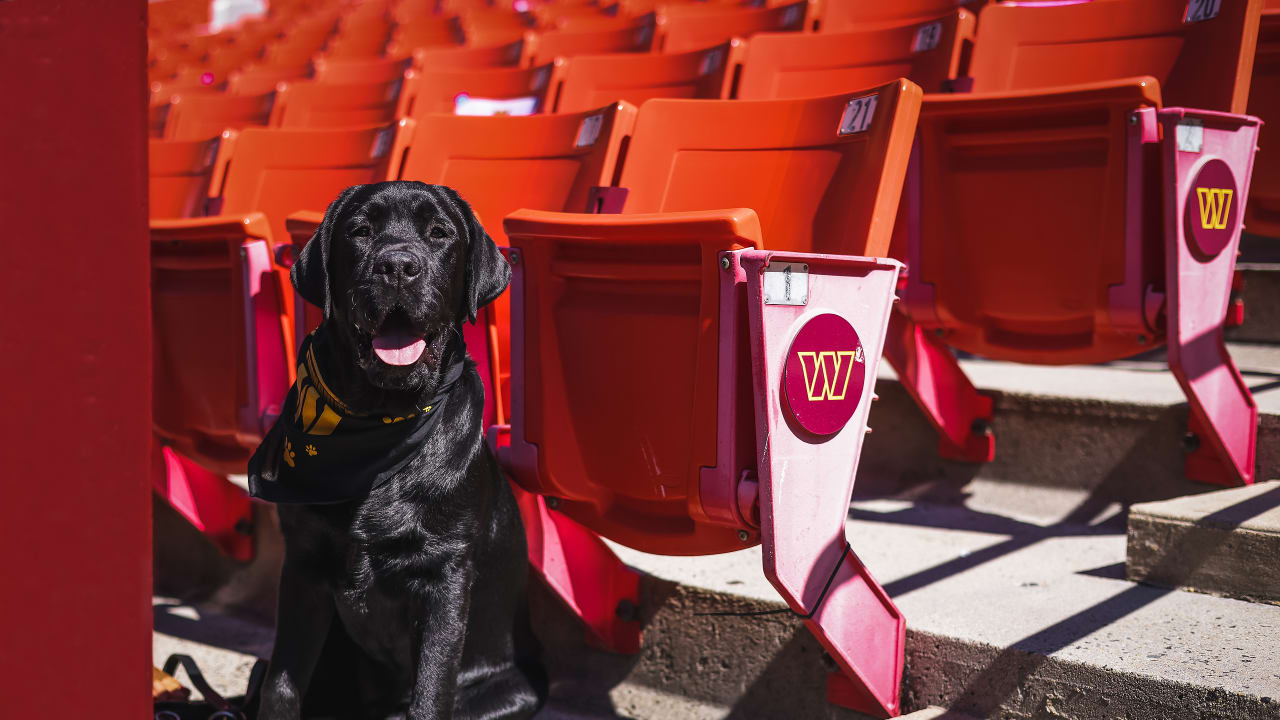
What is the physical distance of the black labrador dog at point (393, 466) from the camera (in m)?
1.47

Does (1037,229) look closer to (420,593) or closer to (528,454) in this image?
(528,454)

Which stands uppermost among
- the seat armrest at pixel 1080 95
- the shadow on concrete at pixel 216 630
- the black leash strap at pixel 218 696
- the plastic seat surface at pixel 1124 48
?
the plastic seat surface at pixel 1124 48

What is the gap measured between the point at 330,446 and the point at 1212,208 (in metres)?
1.47

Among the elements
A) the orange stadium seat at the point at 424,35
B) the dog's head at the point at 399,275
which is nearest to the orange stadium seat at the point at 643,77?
Answer: the dog's head at the point at 399,275

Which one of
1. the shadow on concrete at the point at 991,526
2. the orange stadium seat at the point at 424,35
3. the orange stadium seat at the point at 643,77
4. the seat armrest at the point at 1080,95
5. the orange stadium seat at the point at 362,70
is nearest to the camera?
the seat armrest at the point at 1080,95

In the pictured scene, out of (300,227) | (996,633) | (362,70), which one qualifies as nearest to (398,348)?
(300,227)

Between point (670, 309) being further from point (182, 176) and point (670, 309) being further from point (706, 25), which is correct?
point (706, 25)

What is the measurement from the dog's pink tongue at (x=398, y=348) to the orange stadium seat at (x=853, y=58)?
46.9 inches

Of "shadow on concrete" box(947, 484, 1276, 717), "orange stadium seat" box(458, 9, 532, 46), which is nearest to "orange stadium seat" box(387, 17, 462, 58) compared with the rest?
"orange stadium seat" box(458, 9, 532, 46)

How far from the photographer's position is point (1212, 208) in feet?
5.95

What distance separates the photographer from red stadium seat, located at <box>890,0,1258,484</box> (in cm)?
179

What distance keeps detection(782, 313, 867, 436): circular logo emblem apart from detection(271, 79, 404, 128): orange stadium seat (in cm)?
247

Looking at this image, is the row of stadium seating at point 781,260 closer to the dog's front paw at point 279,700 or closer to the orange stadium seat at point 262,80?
the dog's front paw at point 279,700

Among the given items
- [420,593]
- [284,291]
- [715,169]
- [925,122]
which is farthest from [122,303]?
[925,122]
